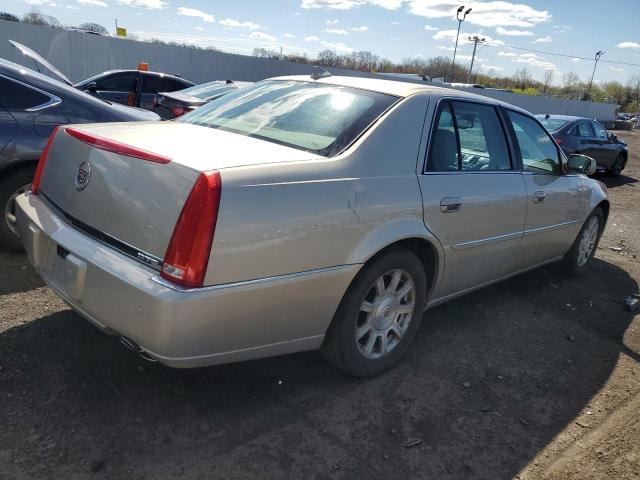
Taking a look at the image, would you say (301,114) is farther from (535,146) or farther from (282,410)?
(535,146)

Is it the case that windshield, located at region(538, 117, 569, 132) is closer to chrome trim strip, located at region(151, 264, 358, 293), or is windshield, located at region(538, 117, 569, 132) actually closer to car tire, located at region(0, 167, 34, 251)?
car tire, located at region(0, 167, 34, 251)

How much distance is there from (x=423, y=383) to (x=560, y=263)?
2.98 m

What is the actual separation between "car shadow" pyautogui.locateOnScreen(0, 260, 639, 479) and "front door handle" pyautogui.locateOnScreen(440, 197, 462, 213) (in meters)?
1.01

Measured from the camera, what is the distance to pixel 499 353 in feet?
12.3

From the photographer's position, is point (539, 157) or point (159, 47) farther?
point (159, 47)

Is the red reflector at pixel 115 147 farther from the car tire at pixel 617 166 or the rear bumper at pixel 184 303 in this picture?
the car tire at pixel 617 166

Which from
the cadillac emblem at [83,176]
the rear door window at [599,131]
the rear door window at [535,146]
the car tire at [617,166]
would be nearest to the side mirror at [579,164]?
the rear door window at [535,146]

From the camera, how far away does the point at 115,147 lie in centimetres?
255

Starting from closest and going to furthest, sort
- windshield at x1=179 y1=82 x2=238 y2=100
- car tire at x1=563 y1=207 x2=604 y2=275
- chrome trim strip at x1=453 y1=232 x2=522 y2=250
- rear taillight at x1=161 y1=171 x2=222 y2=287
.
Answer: rear taillight at x1=161 y1=171 x2=222 y2=287 → chrome trim strip at x1=453 y1=232 x2=522 y2=250 → car tire at x1=563 y1=207 x2=604 y2=275 → windshield at x1=179 y1=82 x2=238 y2=100

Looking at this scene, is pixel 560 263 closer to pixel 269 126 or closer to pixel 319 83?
pixel 319 83

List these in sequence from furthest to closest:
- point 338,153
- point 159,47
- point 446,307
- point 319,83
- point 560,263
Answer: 1. point 159,47
2. point 560,263
3. point 446,307
4. point 319,83
5. point 338,153

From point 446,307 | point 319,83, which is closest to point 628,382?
point 446,307

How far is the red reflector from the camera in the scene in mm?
2381

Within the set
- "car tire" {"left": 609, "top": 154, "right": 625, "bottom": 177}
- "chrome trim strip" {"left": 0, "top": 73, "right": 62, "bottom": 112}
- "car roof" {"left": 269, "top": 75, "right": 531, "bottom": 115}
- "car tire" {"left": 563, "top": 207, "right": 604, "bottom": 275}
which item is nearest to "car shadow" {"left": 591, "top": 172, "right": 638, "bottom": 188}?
"car tire" {"left": 609, "top": 154, "right": 625, "bottom": 177}
